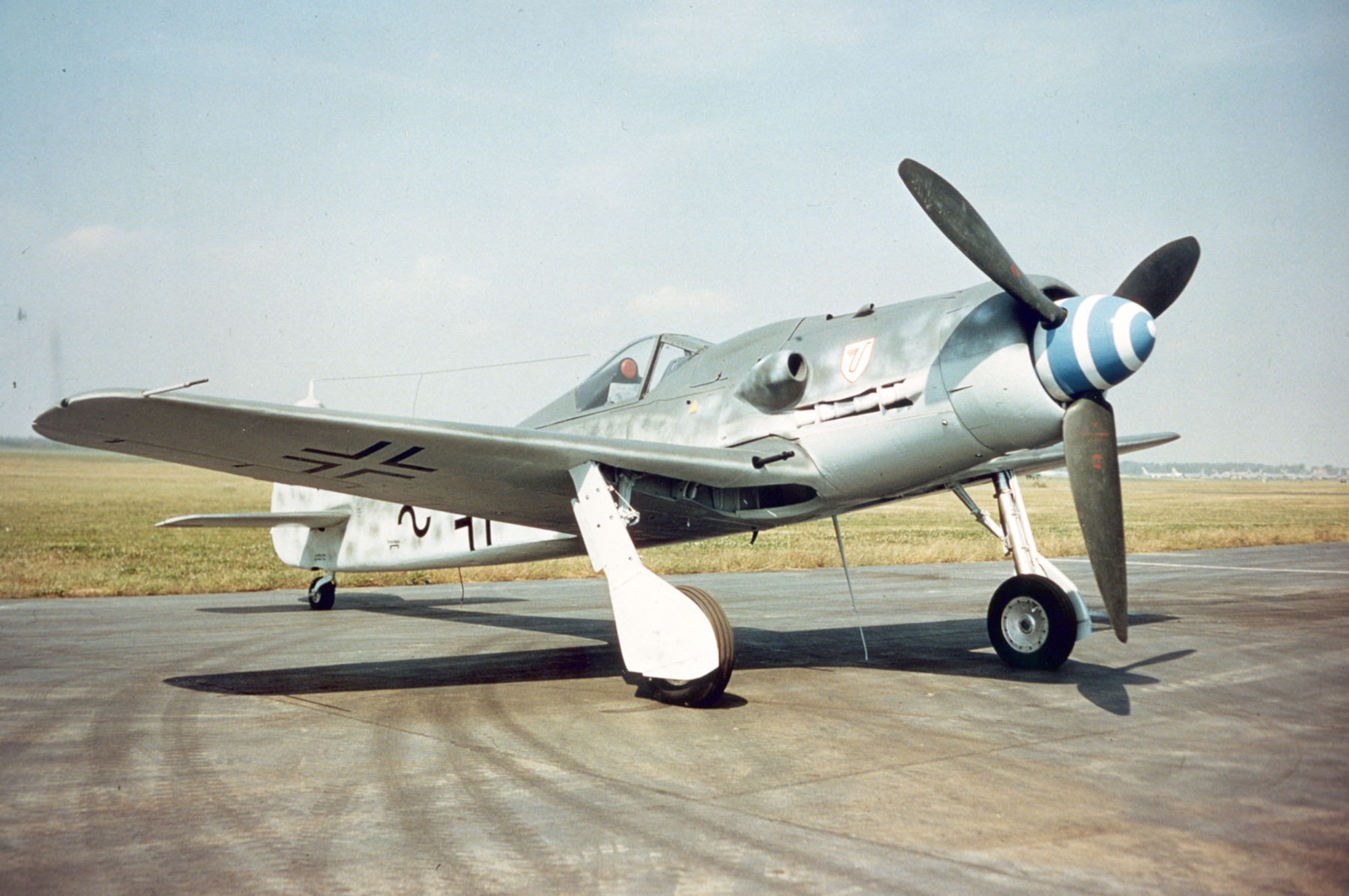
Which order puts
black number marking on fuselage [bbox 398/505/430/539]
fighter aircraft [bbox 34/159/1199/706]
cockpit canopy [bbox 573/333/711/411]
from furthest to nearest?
black number marking on fuselage [bbox 398/505/430/539], cockpit canopy [bbox 573/333/711/411], fighter aircraft [bbox 34/159/1199/706]

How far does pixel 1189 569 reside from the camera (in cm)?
1923

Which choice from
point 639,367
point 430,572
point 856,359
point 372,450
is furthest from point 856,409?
point 430,572

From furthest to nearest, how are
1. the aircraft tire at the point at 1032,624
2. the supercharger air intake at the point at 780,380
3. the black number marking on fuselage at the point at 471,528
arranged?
the black number marking on fuselage at the point at 471,528 < the aircraft tire at the point at 1032,624 < the supercharger air intake at the point at 780,380

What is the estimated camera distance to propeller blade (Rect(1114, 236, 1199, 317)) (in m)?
7.54

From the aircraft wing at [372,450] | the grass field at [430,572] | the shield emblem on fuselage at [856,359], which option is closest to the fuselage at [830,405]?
the shield emblem on fuselage at [856,359]

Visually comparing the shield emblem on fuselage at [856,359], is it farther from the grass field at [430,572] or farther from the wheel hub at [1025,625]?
the grass field at [430,572]

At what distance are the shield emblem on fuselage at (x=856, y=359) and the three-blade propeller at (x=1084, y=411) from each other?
1015 millimetres

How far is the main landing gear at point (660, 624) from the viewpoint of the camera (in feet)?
21.2

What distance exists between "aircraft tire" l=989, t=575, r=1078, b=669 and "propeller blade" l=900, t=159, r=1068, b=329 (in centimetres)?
277

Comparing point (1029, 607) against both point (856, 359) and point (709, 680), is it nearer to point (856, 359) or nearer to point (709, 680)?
point (856, 359)

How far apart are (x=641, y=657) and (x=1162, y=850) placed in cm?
362

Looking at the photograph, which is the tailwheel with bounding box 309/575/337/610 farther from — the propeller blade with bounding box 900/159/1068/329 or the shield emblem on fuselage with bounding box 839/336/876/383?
the propeller blade with bounding box 900/159/1068/329

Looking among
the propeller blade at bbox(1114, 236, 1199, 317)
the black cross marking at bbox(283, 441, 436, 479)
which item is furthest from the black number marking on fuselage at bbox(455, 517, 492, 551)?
the propeller blade at bbox(1114, 236, 1199, 317)

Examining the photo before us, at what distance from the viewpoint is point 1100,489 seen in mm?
6742
